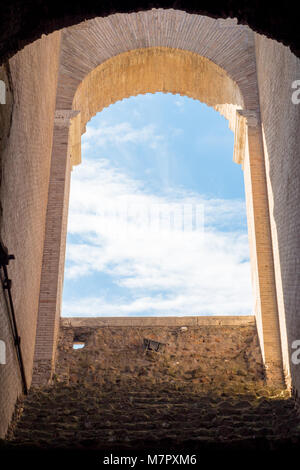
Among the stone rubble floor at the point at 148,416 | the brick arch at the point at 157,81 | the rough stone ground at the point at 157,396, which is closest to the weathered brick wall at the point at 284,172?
the rough stone ground at the point at 157,396

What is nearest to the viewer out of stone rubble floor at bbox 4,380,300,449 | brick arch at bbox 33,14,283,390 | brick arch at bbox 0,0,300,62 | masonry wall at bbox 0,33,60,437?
brick arch at bbox 0,0,300,62

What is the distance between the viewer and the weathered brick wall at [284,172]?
20.4 feet

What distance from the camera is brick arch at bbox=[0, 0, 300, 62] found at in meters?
3.97

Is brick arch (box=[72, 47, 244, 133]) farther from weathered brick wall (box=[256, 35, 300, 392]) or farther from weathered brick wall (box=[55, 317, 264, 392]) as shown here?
weathered brick wall (box=[55, 317, 264, 392])

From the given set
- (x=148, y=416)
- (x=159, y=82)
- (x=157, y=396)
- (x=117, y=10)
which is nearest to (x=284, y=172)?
(x=157, y=396)

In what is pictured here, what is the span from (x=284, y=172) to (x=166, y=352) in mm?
3705

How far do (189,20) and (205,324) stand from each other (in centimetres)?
630

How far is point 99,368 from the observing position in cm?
811

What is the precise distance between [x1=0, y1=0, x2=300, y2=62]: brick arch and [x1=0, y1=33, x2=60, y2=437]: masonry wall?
133 centimetres

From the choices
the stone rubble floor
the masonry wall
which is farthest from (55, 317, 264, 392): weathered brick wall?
the masonry wall

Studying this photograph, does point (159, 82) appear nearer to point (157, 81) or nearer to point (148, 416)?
point (157, 81)

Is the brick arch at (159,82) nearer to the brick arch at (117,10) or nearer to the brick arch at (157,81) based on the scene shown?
the brick arch at (157,81)

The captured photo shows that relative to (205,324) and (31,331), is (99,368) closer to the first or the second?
(31,331)

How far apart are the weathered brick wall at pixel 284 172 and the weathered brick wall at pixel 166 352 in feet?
3.27
